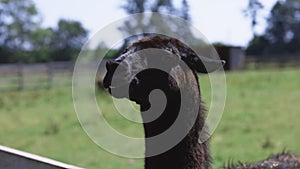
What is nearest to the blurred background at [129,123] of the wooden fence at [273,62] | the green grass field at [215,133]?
the green grass field at [215,133]

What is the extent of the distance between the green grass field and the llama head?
2346 millimetres

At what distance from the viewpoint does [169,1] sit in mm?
4570

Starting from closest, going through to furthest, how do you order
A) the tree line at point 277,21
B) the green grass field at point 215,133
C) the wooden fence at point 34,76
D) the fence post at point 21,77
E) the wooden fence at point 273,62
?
the tree line at point 277,21 → the green grass field at point 215,133 → the fence post at point 21,77 → the wooden fence at point 34,76 → the wooden fence at point 273,62

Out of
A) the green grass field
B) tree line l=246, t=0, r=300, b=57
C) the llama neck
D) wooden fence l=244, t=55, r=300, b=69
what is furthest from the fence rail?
the llama neck

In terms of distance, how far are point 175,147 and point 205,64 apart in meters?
0.48

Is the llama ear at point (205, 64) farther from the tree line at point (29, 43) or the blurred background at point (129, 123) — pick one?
the tree line at point (29, 43)

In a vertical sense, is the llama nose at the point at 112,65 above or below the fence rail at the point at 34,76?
above

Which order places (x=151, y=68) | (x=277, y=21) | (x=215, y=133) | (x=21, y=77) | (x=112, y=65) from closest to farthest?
(x=112, y=65)
(x=151, y=68)
(x=277, y=21)
(x=215, y=133)
(x=21, y=77)

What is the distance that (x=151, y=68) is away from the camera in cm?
297

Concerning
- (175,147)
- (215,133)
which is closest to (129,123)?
(215,133)

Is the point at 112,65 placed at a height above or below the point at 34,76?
above

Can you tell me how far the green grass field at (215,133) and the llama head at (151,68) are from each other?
2346mm

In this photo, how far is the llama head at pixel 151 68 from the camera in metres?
2.79

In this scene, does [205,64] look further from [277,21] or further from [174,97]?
[277,21]
